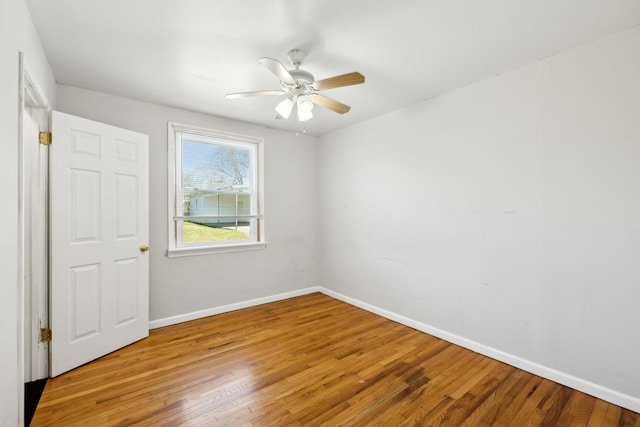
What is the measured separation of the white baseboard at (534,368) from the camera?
1.95 metres

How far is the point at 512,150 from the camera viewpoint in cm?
247

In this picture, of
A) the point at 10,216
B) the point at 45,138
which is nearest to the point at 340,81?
the point at 10,216

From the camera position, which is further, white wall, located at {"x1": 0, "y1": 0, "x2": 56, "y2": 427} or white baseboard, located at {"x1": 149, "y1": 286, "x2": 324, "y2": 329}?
white baseboard, located at {"x1": 149, "y1": 286, "x2": 324, "y2": 329}

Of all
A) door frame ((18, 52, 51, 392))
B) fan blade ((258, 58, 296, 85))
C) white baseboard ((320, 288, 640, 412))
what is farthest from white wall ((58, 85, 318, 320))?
fan blade ((258, 58, 296, 85))

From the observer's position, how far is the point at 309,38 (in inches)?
79.4

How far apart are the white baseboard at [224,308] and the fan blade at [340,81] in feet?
9.52

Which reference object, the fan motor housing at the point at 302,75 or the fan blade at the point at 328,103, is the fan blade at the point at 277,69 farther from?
the fan blade at the point at 328,103

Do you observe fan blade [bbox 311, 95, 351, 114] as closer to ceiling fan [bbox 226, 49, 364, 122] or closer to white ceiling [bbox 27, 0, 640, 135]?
ceiling fan [bbox 226, 49, 364, 122]

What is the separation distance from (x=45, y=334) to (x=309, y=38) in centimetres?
306

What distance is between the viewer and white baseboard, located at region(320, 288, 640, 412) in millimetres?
1953

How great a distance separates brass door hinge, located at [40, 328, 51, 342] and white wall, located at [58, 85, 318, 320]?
932 mm

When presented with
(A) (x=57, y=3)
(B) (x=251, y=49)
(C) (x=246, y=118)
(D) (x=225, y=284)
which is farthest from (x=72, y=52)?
(D) (x=225, y=284)

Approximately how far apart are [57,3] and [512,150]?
335cm

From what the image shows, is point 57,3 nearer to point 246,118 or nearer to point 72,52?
point 72,52
